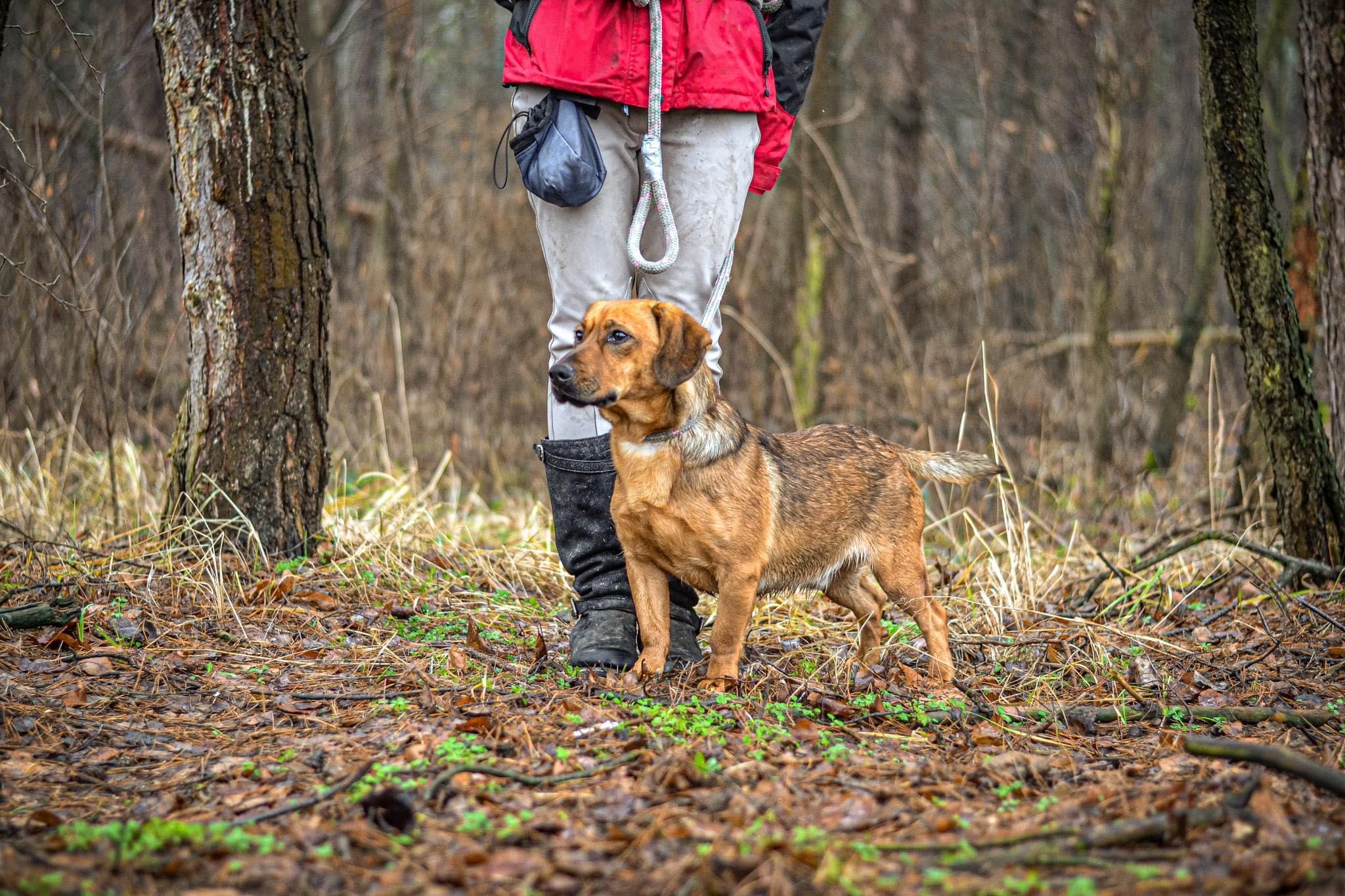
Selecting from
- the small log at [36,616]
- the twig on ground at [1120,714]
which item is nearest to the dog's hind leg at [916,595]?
the twig on ground at [1120,714]

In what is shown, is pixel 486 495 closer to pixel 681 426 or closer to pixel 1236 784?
pixel 681 426

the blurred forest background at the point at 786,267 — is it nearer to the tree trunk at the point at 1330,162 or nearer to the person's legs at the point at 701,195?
the tree trunk at the point at 1330,162

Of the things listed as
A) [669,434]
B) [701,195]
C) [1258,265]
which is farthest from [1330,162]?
[669,434]

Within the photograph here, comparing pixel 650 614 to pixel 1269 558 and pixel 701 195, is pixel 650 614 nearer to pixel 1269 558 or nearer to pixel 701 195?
pixel 701 195

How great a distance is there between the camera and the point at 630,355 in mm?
3646

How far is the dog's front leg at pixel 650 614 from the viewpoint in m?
3.88

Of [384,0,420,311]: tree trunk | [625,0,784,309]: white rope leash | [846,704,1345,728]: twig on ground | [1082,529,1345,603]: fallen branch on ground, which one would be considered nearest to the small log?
[625,0,784,309]: white rope leash

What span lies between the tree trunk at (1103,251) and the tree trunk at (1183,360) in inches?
19.0

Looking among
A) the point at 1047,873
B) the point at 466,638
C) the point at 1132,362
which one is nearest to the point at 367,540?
the point at 466,638

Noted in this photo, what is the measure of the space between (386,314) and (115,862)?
656 cm

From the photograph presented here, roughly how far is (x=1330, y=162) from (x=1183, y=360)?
3.75 m

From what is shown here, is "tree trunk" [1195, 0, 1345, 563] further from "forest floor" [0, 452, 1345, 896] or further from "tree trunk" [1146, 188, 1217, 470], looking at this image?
"tree trunk" [1146, 188, 1217, 470]

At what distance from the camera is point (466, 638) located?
4.27 meters

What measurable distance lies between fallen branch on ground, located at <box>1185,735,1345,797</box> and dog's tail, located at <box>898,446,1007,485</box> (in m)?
1.77
